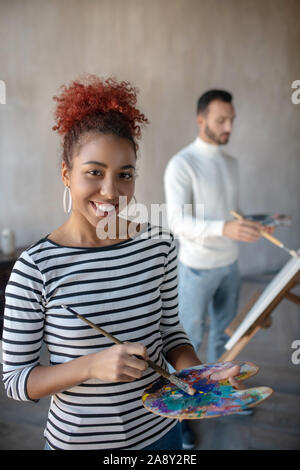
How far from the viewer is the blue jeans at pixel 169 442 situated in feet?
2.89

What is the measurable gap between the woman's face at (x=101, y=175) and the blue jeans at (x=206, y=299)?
1.21 meters

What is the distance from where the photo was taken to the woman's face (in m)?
0.77

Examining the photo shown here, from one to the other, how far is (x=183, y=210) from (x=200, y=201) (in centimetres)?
11

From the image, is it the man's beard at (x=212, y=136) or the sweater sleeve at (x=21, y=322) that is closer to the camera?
the sweater sleeve at (x=21, y=322)

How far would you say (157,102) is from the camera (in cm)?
388

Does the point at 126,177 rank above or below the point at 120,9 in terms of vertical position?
below

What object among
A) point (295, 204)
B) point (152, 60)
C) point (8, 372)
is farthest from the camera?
point (295, 204)

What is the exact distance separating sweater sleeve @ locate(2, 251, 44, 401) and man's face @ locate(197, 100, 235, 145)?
1.44 m

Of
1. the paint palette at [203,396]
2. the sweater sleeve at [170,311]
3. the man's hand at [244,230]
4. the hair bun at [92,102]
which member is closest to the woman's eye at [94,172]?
the hair bun at [92,102]

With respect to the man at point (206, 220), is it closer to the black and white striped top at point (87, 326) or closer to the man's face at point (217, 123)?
the man's face at point (217, 123)

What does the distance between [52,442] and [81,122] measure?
0.64 m

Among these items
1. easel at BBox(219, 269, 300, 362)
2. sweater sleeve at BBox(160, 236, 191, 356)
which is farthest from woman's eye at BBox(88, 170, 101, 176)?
easel at BBox(219, 269, 300, 362)

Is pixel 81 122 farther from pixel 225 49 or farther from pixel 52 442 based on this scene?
pixel 225 49

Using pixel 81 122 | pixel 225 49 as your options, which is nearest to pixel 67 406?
pixel 81 122
